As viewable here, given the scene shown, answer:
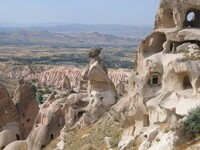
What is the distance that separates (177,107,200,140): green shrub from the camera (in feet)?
47.5

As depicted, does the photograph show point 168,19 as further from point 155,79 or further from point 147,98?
point 147,98

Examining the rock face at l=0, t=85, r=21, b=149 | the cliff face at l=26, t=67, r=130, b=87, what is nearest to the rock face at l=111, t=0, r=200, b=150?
the rock face at l=0, t=85, r=21, b=149

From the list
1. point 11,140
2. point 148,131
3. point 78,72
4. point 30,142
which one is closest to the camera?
point 148,131

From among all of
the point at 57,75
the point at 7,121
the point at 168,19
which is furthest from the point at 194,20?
the point at 57,75

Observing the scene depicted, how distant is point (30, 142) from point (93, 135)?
183 inches

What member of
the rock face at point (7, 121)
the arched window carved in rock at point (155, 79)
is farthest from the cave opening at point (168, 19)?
the rock face at point (7, 121)

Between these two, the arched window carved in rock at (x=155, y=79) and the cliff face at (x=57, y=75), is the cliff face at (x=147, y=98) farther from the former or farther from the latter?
the cliff face at (x=57, y=75)

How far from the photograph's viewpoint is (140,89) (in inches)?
720

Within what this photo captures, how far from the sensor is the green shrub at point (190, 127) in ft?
47.5

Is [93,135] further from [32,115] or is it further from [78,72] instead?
[78,72]

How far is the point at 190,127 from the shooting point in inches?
569

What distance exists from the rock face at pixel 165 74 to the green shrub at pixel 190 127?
108cm

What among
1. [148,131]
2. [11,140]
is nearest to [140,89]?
[148,131]

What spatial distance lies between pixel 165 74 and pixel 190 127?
4.12m
